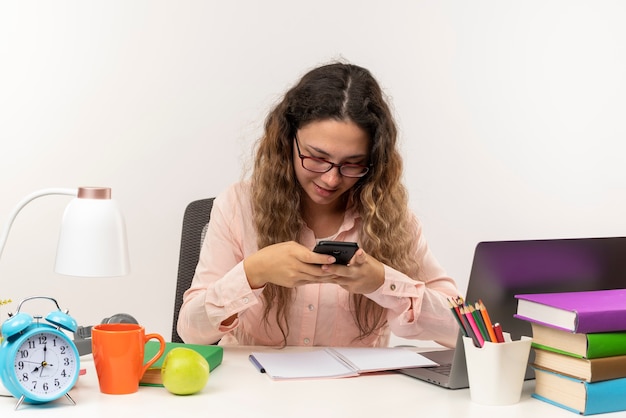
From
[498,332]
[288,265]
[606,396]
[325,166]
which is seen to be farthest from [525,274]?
[325,166]

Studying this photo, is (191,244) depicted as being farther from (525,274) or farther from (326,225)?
(525,274)

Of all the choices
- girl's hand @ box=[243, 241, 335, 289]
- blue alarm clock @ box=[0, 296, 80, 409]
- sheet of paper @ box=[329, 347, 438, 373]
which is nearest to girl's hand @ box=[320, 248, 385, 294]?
girl's hand @ box=[243, 241, 335, 289]

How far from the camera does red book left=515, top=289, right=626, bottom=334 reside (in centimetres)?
132

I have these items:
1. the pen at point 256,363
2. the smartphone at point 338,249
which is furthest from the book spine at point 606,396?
the pen at point 256,363

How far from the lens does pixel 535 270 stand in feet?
4.83

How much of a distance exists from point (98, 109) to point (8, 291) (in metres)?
0.74

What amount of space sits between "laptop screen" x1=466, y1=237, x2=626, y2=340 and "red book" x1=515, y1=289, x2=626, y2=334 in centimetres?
3

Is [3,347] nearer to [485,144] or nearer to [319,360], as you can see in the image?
[319,360]

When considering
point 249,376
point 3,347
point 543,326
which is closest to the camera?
point 3,347

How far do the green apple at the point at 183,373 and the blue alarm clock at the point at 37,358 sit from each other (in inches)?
6.0

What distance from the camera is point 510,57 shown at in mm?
3207

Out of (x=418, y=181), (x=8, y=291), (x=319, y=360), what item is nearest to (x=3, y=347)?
(x=319, y=360)

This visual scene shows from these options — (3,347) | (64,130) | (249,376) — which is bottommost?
(249,376)

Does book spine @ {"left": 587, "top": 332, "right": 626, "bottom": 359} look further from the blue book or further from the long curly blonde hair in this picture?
the long curly blonde hair
